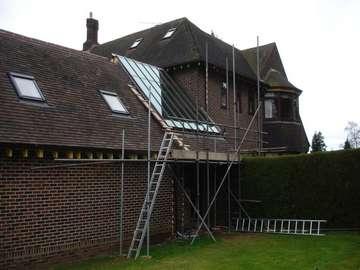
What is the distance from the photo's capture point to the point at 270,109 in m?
23.0

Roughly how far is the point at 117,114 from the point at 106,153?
7.75ft

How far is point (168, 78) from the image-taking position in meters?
18.7

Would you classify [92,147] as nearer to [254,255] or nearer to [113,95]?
[113,95]

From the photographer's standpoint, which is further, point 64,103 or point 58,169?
point 64,103

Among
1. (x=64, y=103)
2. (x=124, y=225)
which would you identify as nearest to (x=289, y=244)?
(x=124, y=225)

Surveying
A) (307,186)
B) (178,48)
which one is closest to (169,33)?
(178,48)

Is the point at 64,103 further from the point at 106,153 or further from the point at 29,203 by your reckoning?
the point at 29,203

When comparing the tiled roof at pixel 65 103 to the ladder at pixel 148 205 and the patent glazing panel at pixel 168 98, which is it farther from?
the patent glazing panel at pixel 168 98

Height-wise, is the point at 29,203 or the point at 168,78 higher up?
the point at 168,78

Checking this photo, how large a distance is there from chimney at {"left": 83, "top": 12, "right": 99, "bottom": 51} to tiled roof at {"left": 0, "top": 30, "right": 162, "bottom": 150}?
12621 mm

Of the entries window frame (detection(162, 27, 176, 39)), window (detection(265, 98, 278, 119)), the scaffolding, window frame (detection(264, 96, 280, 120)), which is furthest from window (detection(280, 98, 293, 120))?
window frame (detection(162, 27, 176, 39))

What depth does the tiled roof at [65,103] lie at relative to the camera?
1009 centimetres

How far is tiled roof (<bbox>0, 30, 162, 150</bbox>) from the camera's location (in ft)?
33.1

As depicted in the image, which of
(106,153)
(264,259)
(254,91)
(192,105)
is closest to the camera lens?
(264,259)
